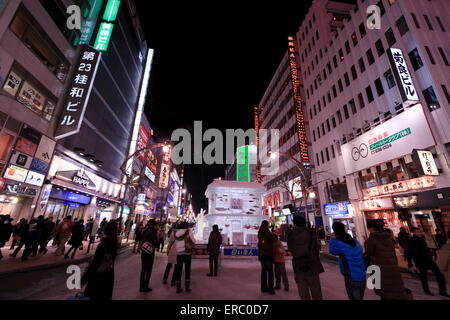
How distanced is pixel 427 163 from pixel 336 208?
10724mm

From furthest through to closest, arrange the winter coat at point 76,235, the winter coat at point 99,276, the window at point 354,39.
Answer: the window at point 354,39, the winter coat at point 76,235, the winter coat at point 99,276

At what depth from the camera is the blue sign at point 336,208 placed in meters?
20.5

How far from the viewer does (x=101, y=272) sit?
11.5 ft

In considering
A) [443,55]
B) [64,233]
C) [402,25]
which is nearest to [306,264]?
[64,233]

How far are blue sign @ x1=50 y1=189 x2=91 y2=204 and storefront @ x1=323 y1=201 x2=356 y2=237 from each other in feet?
90.6

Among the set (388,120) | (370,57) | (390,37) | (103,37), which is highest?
(103,37)

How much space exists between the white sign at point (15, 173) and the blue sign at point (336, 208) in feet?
90.4

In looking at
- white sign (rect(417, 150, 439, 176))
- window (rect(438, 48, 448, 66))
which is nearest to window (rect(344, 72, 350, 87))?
window (rect(438, 48, 448, 66))

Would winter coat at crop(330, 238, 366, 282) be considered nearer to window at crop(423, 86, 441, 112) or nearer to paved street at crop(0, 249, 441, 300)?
paved street at crop(0, 249, 441, 300)

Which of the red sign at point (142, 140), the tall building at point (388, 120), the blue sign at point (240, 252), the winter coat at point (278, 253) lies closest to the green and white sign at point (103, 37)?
the red sign at point (142, 140)

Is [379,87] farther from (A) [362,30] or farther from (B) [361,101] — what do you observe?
(A) [362,30]

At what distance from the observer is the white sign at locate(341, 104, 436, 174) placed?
1341cm

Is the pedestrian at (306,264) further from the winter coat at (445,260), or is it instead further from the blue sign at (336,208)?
the blue sign at (336,208)

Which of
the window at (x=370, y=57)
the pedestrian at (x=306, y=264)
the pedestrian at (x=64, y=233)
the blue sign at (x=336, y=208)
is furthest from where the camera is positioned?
the blue sign at (x=336, y=208)
